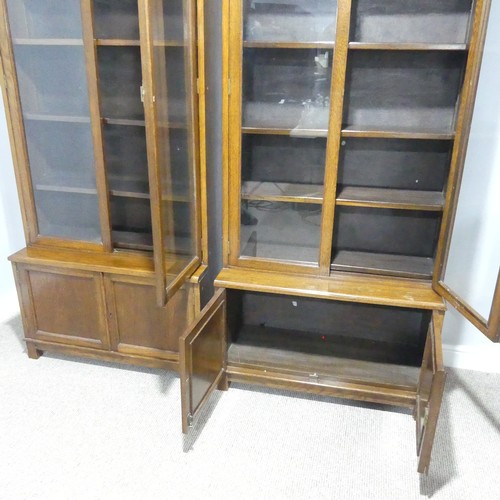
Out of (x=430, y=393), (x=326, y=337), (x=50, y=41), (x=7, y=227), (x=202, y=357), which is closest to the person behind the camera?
(x=430, y=393)

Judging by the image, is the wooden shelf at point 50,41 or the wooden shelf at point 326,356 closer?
the wooden shelf at point 50,41

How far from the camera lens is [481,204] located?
5.75ft

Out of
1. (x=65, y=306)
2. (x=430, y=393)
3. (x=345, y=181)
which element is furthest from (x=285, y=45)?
(x=65, y=306)

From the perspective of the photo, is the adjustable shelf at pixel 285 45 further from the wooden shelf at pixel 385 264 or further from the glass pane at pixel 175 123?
the wooden shelf at pixel 385 264

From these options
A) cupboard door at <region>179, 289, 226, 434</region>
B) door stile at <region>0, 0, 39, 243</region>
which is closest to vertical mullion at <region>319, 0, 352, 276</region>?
cupboard door at <region>179, 289, 226, 434</region>

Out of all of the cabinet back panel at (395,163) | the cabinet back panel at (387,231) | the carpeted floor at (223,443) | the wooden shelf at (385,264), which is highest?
the cabinet back panel at (395,163)

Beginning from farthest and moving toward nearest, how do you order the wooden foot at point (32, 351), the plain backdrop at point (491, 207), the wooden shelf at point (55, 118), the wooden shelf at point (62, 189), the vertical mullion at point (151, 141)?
the wooden foot at point (32, 351)
the wooden shelf at point (62, 189)
the wooden shelf at point (55, 118)
the plain backdrop at point (491, 207)
the vertical mullion at point (151, 141)

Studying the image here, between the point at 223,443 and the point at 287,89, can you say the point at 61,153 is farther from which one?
the point at 223,443

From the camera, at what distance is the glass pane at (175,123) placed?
1329mm

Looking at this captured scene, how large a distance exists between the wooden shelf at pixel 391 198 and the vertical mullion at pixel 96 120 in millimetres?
849

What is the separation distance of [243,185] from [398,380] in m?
0.88

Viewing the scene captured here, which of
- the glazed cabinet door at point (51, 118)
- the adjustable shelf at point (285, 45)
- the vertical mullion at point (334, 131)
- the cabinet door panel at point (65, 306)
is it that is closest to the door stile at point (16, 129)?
the glazed cabinet door at point (51, 118)

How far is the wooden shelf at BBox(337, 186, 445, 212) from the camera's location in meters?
1.61

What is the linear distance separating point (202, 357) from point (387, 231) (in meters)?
0.83
